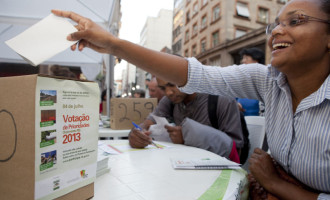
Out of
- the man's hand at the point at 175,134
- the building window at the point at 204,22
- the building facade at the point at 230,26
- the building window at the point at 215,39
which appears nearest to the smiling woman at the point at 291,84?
the man's hand at the point at 175,134

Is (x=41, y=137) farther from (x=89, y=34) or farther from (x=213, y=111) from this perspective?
(x=213, y=111)

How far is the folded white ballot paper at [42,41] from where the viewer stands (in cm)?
54

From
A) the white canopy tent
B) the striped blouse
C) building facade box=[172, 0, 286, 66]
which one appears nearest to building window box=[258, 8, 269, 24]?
building facade box=[172, 0, 286, 66]

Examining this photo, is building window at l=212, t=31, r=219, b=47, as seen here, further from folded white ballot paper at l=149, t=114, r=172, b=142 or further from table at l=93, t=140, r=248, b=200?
table at l=93, t=140, r=248, b=200

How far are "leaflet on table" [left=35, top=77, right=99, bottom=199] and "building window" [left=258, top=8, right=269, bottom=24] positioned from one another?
19437 mm

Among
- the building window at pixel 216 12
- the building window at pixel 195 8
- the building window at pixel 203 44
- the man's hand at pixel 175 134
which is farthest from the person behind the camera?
the building window at pixel 195 8

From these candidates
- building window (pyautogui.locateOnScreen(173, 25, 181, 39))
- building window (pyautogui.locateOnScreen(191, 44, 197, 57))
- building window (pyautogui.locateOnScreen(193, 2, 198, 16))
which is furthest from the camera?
building window (pyautogui.locateOnScreen(173, 25, 181, 39))

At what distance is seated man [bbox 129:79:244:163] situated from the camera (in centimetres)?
152

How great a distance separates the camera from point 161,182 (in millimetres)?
899

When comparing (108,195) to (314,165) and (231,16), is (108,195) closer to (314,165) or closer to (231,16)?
(314,165)

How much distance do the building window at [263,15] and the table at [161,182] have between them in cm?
1906

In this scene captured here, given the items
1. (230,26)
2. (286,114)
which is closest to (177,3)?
(230,26)

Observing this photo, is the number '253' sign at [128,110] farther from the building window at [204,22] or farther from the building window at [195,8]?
the building window at [195,8]

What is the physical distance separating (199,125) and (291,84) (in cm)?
65
